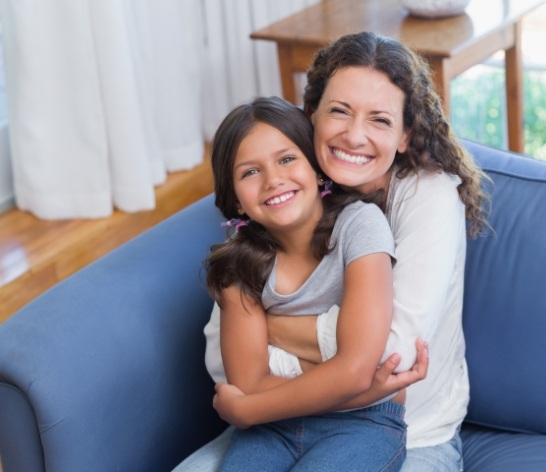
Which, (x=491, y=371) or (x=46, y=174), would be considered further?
(x=46, y=174)

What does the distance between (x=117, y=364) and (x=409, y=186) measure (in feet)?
1.80

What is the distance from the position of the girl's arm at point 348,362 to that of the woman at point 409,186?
5 centimetres

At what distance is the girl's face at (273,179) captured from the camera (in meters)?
1.48

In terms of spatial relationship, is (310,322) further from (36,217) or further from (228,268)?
(36,217)

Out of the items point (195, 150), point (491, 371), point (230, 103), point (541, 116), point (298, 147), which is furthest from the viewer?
point (541, 116)

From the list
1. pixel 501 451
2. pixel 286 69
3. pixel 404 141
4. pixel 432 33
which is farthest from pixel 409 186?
pixel 286 69

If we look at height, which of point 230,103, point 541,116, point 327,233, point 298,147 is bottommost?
point 541,116

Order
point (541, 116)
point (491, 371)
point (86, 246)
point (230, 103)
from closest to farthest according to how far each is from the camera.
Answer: point (491, 371), point (86, 246), point (230, 103), point (541, 116)

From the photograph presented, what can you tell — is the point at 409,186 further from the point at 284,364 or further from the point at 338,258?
the point at 284,364

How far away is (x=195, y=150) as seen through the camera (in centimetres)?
263

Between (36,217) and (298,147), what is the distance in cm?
108

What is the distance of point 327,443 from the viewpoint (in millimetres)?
1473

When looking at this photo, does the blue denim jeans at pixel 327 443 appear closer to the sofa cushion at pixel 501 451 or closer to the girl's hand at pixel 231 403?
the girl's hand at pixel 231 403

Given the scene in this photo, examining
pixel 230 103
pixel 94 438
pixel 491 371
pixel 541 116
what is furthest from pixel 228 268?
pixel 541 116
